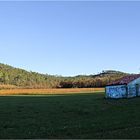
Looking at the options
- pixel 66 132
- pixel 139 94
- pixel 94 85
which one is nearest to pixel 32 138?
pixel 66 132

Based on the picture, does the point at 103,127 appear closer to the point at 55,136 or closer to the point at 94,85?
the point at 55,136

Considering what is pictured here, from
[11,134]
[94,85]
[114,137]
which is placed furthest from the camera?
[94,85]

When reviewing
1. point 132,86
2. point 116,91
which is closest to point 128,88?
point 132,86

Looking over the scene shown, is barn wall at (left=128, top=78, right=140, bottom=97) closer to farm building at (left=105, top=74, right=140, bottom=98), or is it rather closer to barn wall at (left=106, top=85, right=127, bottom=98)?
farm building at (left=105, top=74, right=140, bottom=98)

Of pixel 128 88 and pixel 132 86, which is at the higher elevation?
pixel 132 86

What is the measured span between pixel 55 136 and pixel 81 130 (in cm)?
247

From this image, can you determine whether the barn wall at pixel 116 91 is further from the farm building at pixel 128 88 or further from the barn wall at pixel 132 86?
the barn wall at pixel 132 86

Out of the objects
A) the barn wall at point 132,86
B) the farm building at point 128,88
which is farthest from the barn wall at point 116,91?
the barn wall at point 132,86

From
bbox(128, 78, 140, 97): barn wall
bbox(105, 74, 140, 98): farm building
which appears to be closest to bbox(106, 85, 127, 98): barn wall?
bbox(105, 74, 140, 98): farm building

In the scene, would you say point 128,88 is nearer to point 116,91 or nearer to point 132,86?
point 132,86

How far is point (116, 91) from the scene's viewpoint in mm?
83250

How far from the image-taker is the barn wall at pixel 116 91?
265 ft

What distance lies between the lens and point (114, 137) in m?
19.5

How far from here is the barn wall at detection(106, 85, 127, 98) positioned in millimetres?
80750
